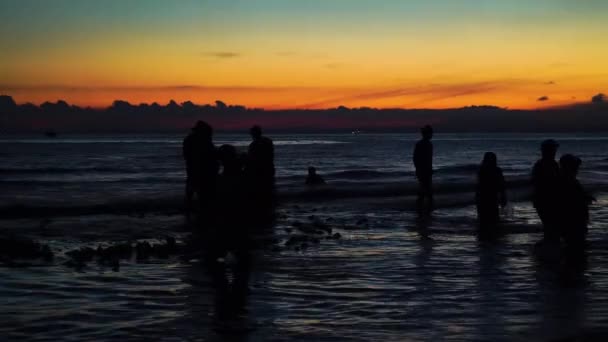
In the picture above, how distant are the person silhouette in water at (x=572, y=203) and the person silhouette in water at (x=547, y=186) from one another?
99mm

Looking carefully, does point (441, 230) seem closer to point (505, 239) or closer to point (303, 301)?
point (505, 239)

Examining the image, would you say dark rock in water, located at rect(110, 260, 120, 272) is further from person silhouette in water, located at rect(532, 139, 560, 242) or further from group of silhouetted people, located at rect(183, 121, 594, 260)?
person silhouette in water, located at rect(532, 139, 560, 242)

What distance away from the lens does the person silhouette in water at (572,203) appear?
30.6 feet

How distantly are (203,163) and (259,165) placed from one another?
3.19 m

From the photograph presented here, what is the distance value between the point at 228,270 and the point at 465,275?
9.61 ft

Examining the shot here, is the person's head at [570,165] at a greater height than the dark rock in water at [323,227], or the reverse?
the person's head at [570,165]

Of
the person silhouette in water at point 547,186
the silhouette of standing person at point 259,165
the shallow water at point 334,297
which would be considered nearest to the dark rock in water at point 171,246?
the shallow water at point 334,297

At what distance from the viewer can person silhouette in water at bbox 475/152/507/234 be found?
12477mm

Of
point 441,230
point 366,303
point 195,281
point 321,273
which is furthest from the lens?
point 441,230

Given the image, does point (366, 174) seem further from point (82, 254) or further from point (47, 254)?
point (47, 254)

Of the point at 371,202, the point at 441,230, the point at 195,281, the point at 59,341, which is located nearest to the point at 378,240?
the point at 441,230

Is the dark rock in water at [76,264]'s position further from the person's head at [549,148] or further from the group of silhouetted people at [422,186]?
the person's head at [549,148]

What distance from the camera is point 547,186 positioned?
9609 millimetres

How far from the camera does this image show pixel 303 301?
708cm
